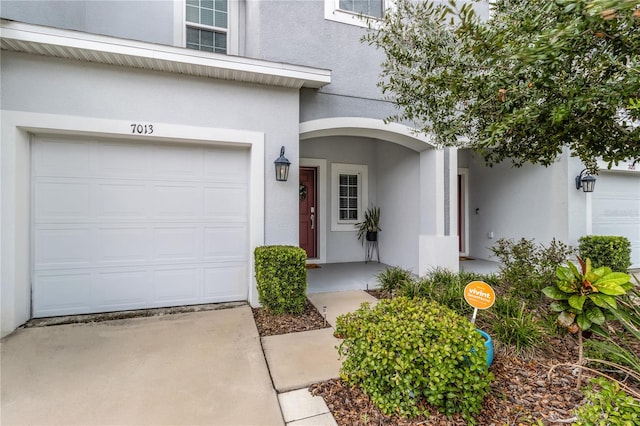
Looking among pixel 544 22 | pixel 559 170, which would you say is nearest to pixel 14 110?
pixel 544 22

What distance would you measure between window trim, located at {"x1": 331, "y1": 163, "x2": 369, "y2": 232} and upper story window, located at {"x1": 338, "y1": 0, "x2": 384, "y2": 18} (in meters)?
3.13

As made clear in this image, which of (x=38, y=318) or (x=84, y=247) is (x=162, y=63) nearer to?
(x=84, y=247)

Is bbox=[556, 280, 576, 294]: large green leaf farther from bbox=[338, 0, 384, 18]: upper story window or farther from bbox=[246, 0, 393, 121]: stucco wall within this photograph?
bbox=[338, 0, 384, 18]: upper story window

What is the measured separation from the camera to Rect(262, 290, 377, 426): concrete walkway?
205 cm

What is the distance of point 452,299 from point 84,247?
471 centimetres

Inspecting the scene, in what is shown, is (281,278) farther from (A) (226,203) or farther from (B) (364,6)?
(B) (364,6)

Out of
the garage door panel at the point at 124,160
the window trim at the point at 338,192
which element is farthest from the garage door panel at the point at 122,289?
the window trim at the point at 338,192

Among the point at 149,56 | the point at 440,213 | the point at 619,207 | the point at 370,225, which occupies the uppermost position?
the point at 149,56

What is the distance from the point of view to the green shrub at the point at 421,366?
72.8 inches

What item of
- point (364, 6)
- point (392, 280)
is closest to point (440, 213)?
point (392, 280)

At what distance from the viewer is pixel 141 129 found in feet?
A: 12.3

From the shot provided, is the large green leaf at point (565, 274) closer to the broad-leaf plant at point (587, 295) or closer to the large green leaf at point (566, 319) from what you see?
the broad-leaf plant at point (587, 295)

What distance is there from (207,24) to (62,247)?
4.36 metres

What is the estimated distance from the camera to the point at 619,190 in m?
6.54
